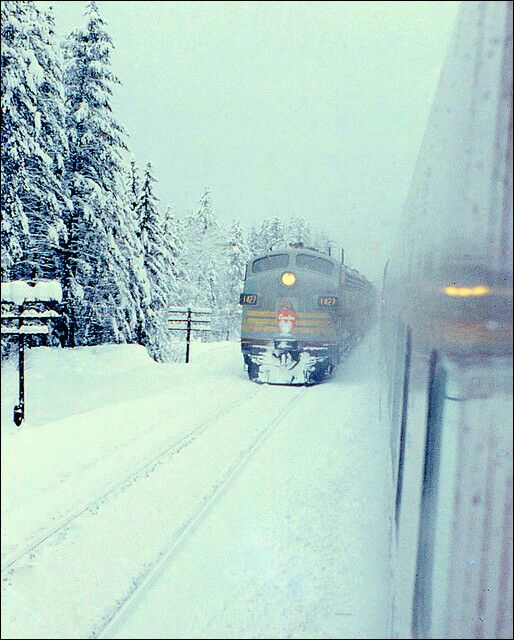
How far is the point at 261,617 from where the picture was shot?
2.89 meters

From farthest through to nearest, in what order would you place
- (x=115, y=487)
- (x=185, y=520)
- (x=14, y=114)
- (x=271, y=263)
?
(x=271, y=263) → (x=14, y=114) → (x=115, y=487) → (x=185, y=520)

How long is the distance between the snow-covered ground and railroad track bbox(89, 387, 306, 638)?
0.05 feet

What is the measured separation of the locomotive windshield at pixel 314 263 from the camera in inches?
480

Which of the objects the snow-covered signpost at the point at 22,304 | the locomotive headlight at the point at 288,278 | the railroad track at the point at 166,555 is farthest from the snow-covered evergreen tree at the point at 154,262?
the snow-covered signpost at the point at 22,304

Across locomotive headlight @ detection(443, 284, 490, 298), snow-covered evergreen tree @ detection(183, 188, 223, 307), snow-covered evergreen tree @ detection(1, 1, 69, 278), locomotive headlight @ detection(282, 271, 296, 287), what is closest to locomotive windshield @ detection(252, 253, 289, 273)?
locomotive headlight @ detection(282, 271, 296, 287)

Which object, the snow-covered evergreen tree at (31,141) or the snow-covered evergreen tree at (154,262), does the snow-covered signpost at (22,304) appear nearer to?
the snow-covered evergreen tree at (31,141)

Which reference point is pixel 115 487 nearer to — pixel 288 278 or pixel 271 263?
pixel 288 278

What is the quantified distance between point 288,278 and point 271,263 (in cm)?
74

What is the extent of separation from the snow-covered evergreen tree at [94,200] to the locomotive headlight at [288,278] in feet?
15.5

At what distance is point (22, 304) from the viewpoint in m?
2.02

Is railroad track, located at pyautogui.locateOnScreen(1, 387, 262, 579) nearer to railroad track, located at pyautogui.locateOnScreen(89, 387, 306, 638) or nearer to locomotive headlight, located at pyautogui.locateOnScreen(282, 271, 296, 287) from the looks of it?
railroad track, located at pyautogui.locateOnScreen(89, 387, 306, 638)

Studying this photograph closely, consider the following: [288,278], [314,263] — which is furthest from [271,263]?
[314,263]

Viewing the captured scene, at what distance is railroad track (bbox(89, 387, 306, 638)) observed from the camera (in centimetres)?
284

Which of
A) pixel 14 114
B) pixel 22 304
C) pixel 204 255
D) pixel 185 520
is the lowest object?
pixel 185 520
